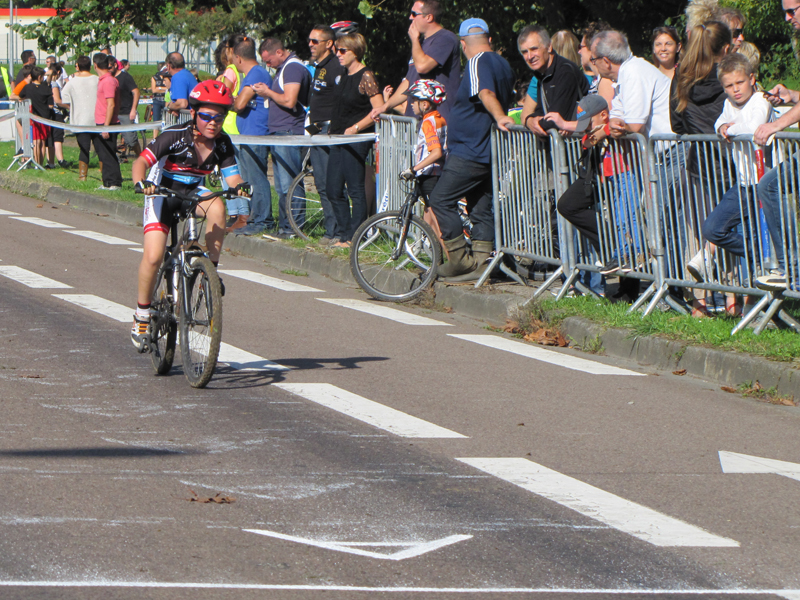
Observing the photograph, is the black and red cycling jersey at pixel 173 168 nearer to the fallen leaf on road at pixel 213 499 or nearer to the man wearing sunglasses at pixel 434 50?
the fallen leaf on road at pixel 213 499

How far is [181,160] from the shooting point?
7.25 meters

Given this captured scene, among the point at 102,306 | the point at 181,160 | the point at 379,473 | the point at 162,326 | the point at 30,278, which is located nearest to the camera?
the point at 379,473

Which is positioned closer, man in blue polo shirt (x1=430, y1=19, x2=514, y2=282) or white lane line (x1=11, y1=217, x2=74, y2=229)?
man in blue polo shirt (x1=430, y1=19, x2=514, y2=282)

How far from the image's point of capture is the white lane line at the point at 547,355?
7.95 metres

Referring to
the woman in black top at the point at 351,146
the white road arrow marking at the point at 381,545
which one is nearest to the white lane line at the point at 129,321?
the woman in black top at the point at 351,146

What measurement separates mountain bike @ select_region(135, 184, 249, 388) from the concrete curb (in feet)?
9.92

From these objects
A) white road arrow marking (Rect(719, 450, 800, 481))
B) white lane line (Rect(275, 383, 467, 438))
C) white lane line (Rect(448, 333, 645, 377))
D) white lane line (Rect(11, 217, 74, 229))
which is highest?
white lane line (Rect(11, 217, 74, 229))

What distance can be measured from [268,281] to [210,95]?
4555 millimetres

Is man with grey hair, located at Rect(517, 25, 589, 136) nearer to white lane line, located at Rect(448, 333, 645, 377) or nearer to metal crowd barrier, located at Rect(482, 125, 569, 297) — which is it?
metal crowd barrier, located at Rect(482, 125, 569, 297)

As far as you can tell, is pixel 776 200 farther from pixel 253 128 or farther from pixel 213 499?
pixel 253 128

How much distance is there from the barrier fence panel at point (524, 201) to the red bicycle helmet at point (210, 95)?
3.40 m

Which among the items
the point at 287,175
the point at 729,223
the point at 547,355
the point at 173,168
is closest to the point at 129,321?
the point at 173,168

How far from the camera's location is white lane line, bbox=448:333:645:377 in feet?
26.1

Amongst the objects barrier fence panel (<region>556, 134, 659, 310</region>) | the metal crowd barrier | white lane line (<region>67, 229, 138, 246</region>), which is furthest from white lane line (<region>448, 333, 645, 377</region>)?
white lane line (<region>67, 229, 138, 246</region>)
